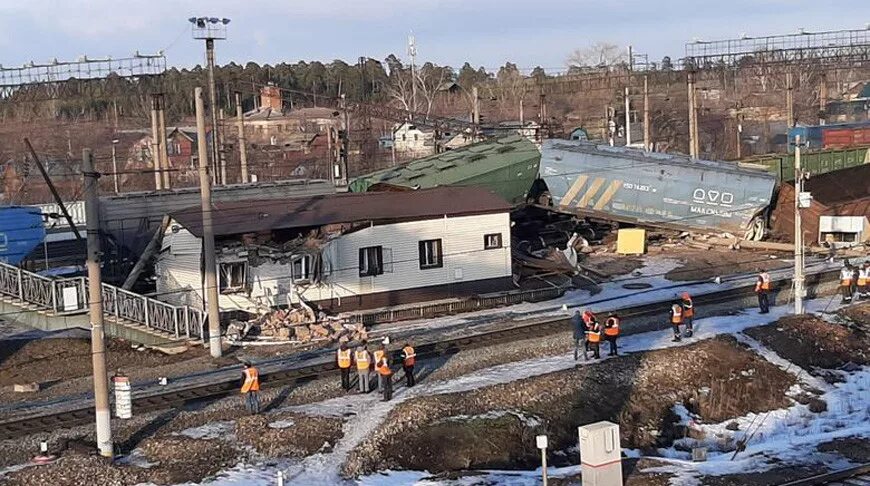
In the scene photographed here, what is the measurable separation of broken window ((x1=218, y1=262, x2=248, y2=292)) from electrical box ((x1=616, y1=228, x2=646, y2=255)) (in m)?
17.9

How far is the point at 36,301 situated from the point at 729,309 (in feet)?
Result: 65.8

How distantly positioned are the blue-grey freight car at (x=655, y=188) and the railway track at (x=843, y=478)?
81.2 ft

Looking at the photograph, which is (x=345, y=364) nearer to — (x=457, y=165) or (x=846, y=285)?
(x=846, y=285)

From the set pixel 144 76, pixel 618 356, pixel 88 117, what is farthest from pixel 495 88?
pixel 618 356

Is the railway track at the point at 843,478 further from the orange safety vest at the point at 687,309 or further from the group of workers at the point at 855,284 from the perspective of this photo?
the group of workers at the point at 855,284

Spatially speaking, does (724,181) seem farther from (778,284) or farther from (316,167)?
(316,167)

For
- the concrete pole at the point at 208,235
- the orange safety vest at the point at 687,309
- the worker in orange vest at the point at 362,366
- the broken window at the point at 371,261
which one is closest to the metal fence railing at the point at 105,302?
the concrete pole at the point at 208,235

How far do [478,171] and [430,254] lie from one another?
393 inches

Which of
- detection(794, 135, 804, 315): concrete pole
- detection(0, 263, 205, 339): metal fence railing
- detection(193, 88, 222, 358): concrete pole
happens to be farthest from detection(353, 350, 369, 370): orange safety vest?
detection(794, 135, 804, 315): concrete pole

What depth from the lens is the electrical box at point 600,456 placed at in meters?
17.9

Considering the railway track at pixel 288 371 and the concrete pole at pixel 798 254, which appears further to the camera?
the concrete pole at pixel 798 254

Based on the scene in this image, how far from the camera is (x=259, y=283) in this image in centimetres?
3111

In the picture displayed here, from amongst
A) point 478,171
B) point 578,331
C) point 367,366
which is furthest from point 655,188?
point 367,366

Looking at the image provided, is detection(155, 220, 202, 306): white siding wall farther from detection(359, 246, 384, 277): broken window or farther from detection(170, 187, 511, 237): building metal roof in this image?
detection(359, 246, 384, 277): broken window
